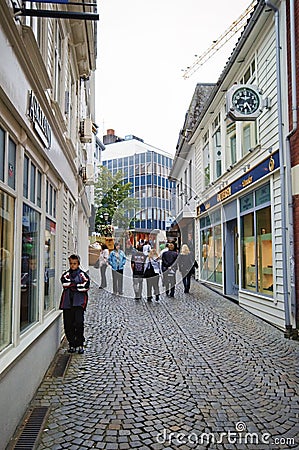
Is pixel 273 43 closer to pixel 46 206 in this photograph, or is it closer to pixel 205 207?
pixel 46 206

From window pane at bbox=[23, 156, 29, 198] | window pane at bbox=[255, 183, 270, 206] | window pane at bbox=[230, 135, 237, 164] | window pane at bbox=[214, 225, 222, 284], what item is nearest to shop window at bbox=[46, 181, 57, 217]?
window pane at bbox=[23, 156, 29, 198]

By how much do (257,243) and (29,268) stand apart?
20.5ft

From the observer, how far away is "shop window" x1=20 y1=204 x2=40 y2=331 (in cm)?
451

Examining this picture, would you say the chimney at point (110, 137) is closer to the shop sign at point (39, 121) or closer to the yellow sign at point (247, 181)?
the yellow sign at point (247, 181)

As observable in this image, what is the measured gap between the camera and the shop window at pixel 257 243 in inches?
350

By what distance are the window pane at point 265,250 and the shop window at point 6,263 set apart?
20.5ft

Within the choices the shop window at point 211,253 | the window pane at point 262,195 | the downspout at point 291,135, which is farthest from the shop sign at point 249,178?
the shop window at point 211,253

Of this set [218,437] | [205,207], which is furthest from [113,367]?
[205,207]

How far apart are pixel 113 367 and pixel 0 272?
2660mm

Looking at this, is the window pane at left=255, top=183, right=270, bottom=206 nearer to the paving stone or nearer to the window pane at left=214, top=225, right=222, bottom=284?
the paving stone

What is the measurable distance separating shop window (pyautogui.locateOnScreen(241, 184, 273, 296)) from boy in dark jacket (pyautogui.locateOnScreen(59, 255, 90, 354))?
4.40 m

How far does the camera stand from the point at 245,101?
8977mm

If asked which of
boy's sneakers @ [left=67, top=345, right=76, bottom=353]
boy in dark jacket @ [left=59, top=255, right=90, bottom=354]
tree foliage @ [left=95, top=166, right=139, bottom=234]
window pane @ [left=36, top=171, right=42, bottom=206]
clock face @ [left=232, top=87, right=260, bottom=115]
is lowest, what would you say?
boy's sneakers @ [left=67, top=345, right=76, bottom=353]

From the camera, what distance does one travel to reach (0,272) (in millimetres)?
3578
